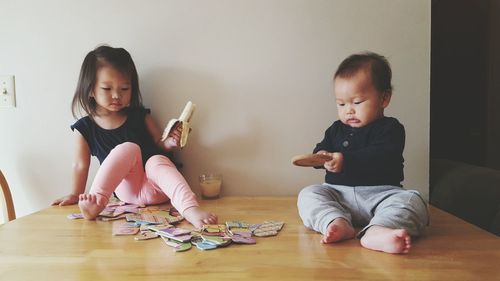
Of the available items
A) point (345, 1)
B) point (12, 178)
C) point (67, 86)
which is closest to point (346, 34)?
point (345, 1)

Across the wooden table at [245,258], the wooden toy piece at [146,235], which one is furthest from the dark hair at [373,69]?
the wooden toy piece at [146,235]

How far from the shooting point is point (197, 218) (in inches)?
33.8

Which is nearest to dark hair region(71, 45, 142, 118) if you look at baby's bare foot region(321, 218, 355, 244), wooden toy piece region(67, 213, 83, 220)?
wooden toy piece region(67, 213, 83, 220)

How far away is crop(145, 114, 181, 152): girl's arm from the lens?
1081mm

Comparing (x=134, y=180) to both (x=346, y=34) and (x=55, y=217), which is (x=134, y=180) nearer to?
(x=55, y=217)

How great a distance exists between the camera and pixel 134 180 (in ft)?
3.52

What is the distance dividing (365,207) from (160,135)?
66cm

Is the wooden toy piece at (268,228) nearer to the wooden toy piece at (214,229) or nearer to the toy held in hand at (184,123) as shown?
the wooden toy piece at (214,229)

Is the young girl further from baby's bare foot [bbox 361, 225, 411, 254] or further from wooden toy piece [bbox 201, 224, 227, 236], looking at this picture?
baby's bare foot [bbox 361, 225, 411, 254]

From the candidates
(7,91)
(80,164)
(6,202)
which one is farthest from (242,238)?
(7,91)

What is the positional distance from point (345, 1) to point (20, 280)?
41.6 inches

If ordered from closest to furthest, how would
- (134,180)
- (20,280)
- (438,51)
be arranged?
(20,280)
(134,180)
(438,51)

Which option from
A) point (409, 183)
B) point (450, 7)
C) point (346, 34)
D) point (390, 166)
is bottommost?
point (409, 183)

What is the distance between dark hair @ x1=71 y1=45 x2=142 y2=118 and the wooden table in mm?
422
